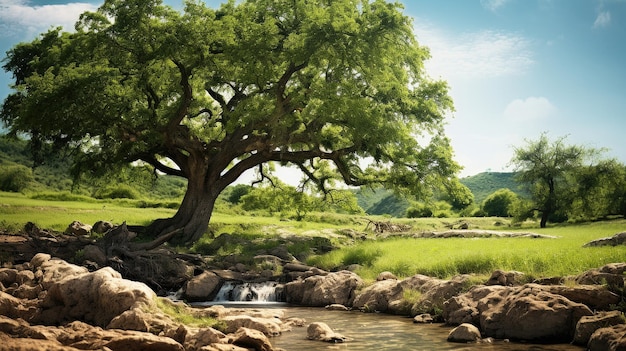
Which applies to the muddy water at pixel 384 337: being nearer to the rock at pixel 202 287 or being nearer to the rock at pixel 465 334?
the rock at pixel 465 334

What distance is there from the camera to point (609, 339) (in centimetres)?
1042

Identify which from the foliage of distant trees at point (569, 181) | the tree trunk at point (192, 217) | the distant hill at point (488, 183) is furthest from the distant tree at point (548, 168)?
the distant hill at point (488, 183)

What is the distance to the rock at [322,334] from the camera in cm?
1267

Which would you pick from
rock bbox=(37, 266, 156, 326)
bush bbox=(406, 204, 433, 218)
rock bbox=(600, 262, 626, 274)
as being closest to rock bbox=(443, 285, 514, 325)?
rock bbox=(600, 262, 626, 274)

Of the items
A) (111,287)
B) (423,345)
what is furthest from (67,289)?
(423,345)

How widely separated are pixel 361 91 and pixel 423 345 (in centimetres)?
2220

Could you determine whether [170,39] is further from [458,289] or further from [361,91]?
[458,289]

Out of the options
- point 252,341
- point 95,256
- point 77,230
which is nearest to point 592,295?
point 252,341

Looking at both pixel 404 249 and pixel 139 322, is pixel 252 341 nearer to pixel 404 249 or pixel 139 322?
pixel 139 322

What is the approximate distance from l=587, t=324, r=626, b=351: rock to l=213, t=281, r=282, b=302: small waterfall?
12.8 meters

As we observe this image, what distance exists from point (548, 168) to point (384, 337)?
158 feet

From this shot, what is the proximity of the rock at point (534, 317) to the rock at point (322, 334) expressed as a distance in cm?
367

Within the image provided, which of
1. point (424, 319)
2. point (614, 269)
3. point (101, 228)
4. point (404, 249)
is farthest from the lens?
point (101, 228)

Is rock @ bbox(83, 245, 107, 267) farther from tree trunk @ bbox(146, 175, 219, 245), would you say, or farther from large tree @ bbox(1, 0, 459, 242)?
tree trunk @ bbox(146, 175, 219, 245)
